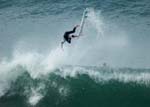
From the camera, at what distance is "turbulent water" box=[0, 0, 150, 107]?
3231 centimetres

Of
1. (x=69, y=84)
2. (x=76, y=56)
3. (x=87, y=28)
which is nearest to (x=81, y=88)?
(x=69, y=84)

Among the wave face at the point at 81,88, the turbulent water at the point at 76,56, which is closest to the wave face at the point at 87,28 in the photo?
the turbulent water at the point at 76,56

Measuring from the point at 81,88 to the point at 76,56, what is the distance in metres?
5.38

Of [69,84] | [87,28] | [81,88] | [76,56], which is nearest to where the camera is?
[81,88]

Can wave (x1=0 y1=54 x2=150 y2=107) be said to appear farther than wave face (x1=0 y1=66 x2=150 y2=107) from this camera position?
Yes

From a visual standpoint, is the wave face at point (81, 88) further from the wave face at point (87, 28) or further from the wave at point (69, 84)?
the wave face at point (87, 28)

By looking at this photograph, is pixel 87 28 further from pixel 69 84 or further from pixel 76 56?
pixel 69 84

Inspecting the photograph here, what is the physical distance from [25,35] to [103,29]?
27.8 feet

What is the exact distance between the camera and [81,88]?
3309 cm

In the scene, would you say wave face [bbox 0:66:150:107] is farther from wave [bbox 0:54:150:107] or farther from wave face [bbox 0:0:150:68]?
wave face [bbox 0:0:150:68]

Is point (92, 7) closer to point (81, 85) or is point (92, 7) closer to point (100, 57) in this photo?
point (100, 57)

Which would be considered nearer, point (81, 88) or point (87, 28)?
point (81, 88)

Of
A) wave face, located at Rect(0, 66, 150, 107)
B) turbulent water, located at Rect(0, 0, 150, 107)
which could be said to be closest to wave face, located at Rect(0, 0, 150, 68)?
turbulent water, located at Rect(0, 0, 150, 107)

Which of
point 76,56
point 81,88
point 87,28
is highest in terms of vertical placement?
point 87,28
